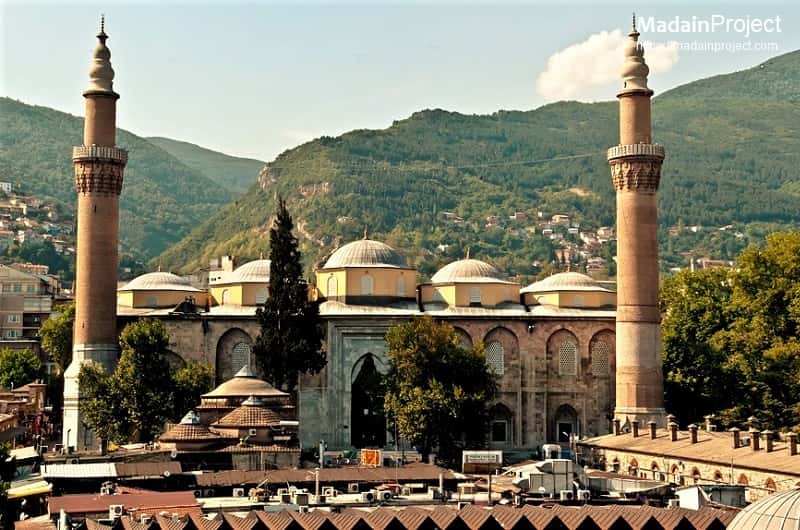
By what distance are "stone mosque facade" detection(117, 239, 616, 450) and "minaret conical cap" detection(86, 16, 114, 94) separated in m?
10.7

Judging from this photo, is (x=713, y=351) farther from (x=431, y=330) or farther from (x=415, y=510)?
(x=415, y=510)

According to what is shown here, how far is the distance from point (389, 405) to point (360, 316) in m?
6.58

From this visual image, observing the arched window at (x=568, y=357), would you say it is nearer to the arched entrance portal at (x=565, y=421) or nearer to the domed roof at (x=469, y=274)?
the arched entrance portal at (x=565, y=421)

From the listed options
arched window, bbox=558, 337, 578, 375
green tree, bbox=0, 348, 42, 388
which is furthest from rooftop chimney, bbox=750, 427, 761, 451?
green tree, bbox=0, 348, 42, 388

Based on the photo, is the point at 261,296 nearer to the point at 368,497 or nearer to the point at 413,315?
the point at 413,315

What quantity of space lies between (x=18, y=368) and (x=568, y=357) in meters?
37.3

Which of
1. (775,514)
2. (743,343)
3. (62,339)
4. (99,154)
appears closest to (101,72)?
(99,154)

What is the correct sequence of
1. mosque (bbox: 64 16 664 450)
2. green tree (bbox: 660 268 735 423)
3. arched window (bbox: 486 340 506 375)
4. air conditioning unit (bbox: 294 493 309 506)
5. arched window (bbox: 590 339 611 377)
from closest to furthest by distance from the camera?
air conditioning unit (bbox: 294 493 309 506)
mosque (bbox: 64 16 664 450)
green tree (bbox: 660 268 735 423)
arched window (bbox: 590 339 611 377)
arched window (bbox: 486 340 506 375)

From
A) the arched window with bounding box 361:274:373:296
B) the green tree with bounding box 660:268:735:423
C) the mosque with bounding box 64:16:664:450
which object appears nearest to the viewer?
the mosque with bounding box 64:16:664:450

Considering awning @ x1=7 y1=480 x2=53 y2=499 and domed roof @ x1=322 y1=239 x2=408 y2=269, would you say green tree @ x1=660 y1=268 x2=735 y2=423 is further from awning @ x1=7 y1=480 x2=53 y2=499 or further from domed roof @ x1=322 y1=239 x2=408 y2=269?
awning @ x1=7 y1=480 x2=53 y2=499

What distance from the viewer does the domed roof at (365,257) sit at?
2514 inches

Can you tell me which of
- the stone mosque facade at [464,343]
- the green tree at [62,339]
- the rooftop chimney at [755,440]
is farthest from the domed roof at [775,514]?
the green tree at [62,339]

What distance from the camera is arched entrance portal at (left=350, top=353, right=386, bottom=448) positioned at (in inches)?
2384

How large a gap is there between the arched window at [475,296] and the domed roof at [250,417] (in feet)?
53.8
